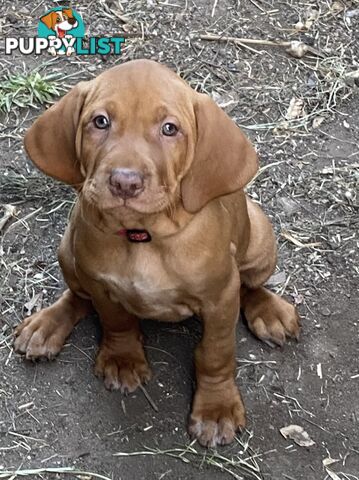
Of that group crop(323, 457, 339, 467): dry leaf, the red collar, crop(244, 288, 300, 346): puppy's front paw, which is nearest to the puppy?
crop(244, 288, 300, 346): puppy's front paw

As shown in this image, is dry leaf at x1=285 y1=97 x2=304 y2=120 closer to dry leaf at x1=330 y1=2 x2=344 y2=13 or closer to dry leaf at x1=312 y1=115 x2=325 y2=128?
dry leaf at x1=312 y1=115 x2=325 y2=128

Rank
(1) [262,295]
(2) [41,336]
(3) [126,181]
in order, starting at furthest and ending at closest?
(1) [262,295]
(2) [41,336]
(3) [126,181]

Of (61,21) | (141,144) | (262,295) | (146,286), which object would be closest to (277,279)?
(262,295)

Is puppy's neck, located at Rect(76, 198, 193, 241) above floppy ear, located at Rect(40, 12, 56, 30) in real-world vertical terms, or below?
above

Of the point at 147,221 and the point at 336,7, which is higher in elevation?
the point at 147,221

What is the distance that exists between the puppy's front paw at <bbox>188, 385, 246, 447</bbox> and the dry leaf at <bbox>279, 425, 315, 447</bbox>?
19cm

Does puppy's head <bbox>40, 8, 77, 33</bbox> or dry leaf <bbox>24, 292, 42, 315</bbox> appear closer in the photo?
dry leaf <bbox>24, 292, 42, 315</bbox>

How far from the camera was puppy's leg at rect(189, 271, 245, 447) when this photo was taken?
14.2ft

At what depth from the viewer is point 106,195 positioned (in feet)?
11.7

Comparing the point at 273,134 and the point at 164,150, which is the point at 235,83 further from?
the point at 164,150

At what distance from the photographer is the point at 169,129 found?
12.0 ft

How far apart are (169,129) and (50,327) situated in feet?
5.04

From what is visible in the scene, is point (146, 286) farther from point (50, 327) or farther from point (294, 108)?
point (294, 108)

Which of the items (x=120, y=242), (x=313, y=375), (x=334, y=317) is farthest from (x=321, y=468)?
(x=120, y=242)
